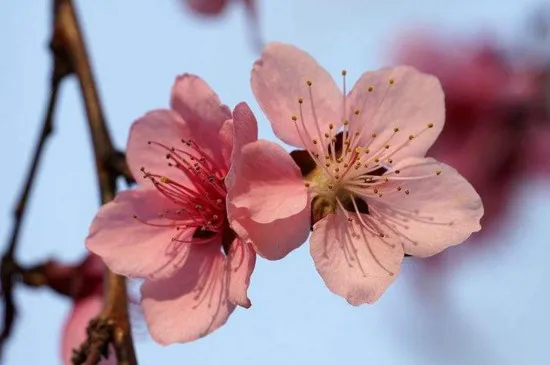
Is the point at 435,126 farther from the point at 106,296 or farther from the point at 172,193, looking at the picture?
the point at 106,296

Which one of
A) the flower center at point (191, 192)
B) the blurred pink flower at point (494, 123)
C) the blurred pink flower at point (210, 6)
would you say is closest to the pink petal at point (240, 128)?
the flower center at point (191, 192)

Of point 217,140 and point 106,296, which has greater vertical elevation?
point 217,140

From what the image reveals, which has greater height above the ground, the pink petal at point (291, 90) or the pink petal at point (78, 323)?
the pink petal at point (291, 90)

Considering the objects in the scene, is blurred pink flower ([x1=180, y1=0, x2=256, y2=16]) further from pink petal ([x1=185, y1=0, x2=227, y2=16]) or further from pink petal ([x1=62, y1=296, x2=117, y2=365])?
pink petal ([x1=62, y1=296, x2=117, y2=365])

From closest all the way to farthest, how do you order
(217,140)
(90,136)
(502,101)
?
(217,140) → (90,136) → (502,101)

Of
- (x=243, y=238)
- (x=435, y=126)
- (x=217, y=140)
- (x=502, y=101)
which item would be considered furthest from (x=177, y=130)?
(x=502, y=101)

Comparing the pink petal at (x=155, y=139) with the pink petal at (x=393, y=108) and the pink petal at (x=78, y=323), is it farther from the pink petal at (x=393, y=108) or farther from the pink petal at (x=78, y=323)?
the pink petal at (x=78, y=323)
